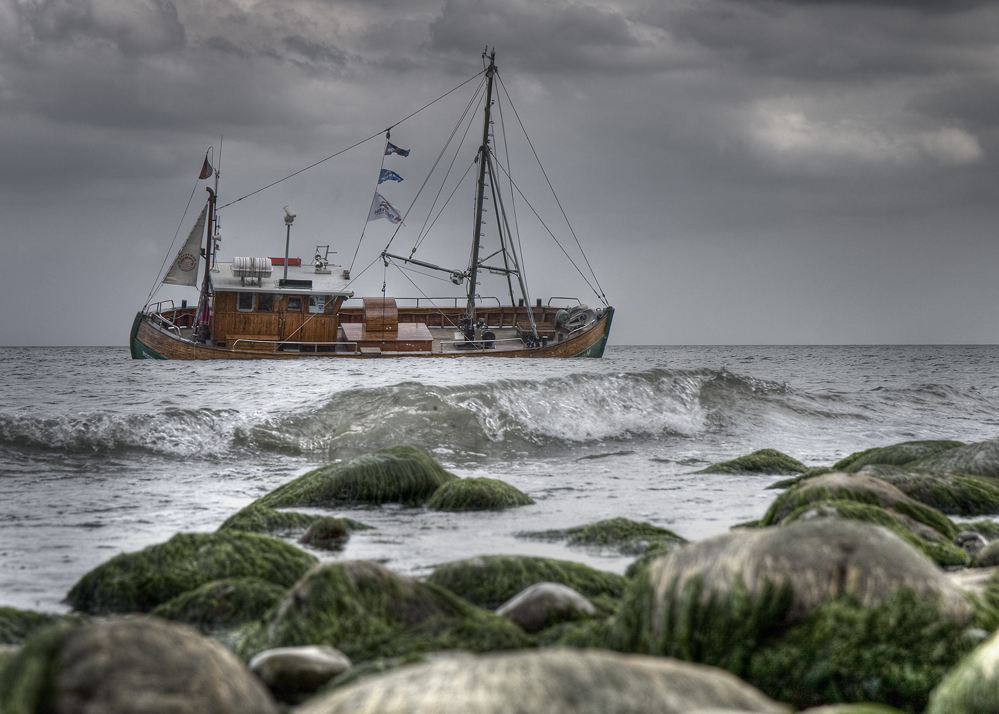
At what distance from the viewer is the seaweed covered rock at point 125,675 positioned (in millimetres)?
1938

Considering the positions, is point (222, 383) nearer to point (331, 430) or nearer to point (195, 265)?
point (331, 430)

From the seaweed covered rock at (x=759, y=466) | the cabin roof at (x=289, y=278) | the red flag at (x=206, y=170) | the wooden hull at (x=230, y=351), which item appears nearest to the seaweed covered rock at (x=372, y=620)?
the seaweed covered rock at (x=759, y=466)

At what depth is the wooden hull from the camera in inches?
1362

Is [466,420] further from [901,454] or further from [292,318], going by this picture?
[292,318]

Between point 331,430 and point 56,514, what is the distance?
6.51m

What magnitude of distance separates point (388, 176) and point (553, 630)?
3409 centimetres

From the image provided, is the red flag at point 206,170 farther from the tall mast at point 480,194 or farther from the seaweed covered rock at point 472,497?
the seaweed covered rock at point 472,497

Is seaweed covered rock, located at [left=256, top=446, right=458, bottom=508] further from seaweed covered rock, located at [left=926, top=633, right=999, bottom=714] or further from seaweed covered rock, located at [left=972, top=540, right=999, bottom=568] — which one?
seaweed covered rock, located at [left=926, top=633, right=999, bottom=714]

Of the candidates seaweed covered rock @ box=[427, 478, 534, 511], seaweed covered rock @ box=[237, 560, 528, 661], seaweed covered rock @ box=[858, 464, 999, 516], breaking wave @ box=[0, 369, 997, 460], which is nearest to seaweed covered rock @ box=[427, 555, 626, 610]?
seaweed covered rock @ box=[237, 560, 528, 661]

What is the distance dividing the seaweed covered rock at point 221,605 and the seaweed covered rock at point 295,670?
98cm

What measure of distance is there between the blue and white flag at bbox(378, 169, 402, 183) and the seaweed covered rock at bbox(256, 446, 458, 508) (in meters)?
29.9

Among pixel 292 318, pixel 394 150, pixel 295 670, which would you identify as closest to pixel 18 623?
pixel 295 670

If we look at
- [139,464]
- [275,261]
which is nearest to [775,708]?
[139,464]

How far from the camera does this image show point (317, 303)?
115ft
